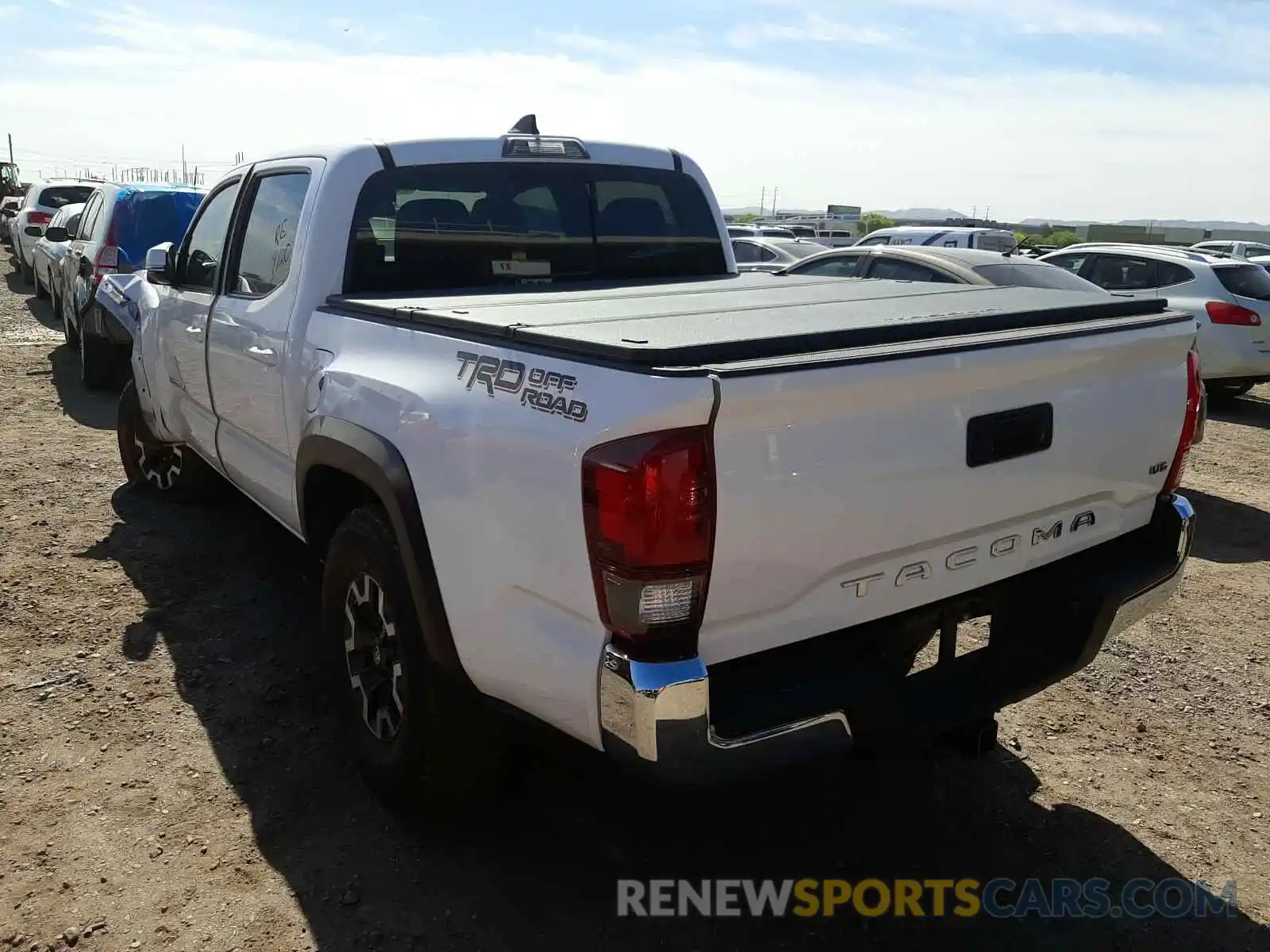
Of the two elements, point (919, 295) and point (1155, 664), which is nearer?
point (919, 295)

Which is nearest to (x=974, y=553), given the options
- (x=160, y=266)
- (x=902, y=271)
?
(x=160, y=266)

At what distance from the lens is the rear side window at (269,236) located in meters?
3.82

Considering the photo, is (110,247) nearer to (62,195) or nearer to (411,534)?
(411,534)

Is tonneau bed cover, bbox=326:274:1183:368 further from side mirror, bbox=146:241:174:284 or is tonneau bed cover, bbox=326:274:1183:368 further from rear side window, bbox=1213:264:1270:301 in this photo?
rear side window, bbox=1213:264:1270:301

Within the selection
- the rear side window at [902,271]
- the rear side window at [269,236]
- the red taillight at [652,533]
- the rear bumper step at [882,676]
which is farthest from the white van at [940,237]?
the red taillight at [652,533]

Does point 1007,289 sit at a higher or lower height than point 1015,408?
higher

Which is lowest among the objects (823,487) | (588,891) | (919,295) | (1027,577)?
(588,891)

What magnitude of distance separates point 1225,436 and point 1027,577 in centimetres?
791

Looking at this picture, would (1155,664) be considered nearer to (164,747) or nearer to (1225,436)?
(164,747)

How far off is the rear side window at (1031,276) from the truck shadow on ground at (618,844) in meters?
5.63

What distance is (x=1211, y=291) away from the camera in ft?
32.9

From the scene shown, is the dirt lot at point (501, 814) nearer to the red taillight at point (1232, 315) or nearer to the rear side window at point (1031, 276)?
the rear side window at point (1031, 276)

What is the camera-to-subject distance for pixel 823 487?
86.3 inches

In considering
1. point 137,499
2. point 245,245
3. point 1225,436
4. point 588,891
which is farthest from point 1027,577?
point 1225,436
